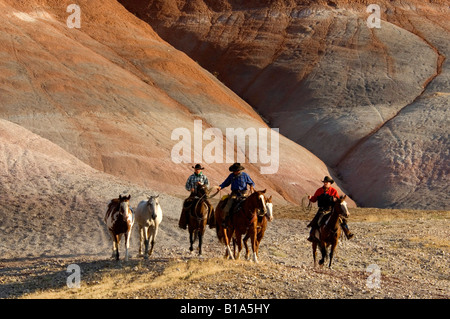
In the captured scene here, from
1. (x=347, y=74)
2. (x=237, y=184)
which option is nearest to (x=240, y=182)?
(x=237, y=184)

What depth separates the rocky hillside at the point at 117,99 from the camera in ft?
152

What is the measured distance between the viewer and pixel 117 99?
174ft

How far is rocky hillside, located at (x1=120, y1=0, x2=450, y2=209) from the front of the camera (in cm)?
5806

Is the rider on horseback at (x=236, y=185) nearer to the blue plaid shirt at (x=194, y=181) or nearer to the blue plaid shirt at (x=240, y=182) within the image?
the blue plaid shirt at (x=240, y=182)

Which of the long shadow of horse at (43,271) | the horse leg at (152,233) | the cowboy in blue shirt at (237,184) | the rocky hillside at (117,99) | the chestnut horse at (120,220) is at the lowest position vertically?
the long shadow of horse at (43,271)

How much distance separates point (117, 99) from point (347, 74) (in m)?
26.2

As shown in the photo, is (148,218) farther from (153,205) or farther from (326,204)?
(326,204)

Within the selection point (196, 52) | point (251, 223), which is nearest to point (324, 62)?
point (196, 52)

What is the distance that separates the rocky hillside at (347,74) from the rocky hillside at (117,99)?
12.4 ft

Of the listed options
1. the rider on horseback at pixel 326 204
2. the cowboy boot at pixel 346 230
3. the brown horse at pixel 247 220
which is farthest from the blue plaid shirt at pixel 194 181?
the cowboy boot at pixel 346 230

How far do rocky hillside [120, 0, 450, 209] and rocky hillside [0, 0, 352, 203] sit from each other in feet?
12.4

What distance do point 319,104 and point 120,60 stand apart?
708 inches

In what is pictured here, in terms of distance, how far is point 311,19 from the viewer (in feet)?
263

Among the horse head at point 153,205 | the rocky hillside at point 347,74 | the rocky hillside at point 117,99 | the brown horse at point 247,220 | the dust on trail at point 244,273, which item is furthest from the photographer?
the rocky hillside at point 347,74
